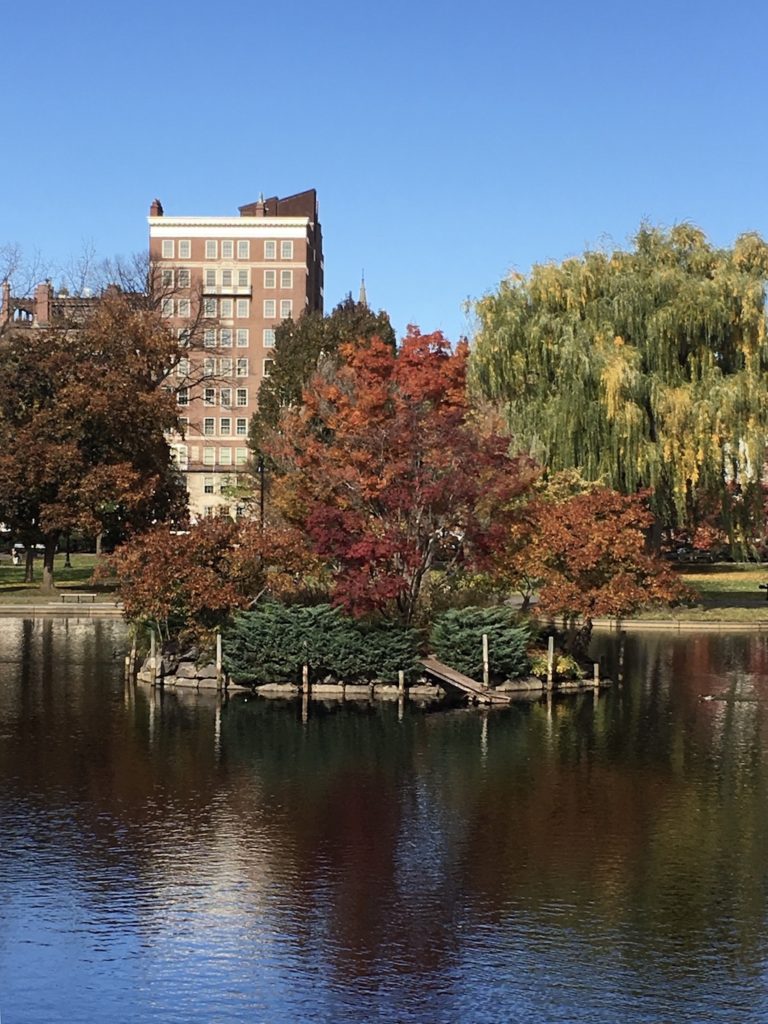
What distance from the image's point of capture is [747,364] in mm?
58125

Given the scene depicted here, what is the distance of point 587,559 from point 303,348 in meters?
49.3

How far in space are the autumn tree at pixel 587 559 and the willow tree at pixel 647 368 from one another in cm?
1639

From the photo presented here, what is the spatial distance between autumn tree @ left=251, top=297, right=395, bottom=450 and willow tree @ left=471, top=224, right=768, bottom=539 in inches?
901

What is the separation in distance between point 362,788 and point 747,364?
3816 cm

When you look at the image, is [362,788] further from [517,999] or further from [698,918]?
[517,999]

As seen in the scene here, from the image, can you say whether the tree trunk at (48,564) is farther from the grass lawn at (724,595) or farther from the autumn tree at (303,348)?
the grass lawn at (724,595)

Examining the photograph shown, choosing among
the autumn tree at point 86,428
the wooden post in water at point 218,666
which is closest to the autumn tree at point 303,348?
the autumn tree at point 86,428

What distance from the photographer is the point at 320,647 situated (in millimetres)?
36750

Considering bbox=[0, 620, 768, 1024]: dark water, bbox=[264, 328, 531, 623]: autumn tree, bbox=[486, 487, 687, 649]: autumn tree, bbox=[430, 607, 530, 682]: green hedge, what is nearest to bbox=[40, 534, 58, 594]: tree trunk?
bbox=[264, 328, 531, 623]: autumn tree

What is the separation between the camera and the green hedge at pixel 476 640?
36812mm

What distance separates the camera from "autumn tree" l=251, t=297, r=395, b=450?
83062 millimetres

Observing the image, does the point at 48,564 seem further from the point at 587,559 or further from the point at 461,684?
the point at 587,559

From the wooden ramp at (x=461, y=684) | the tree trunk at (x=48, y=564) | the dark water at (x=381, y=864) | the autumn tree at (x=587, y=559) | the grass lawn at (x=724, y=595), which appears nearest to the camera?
the dark water at (x=381, y=864)

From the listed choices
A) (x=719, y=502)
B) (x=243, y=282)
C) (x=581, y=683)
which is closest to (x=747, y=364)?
(x=719, y=502)
